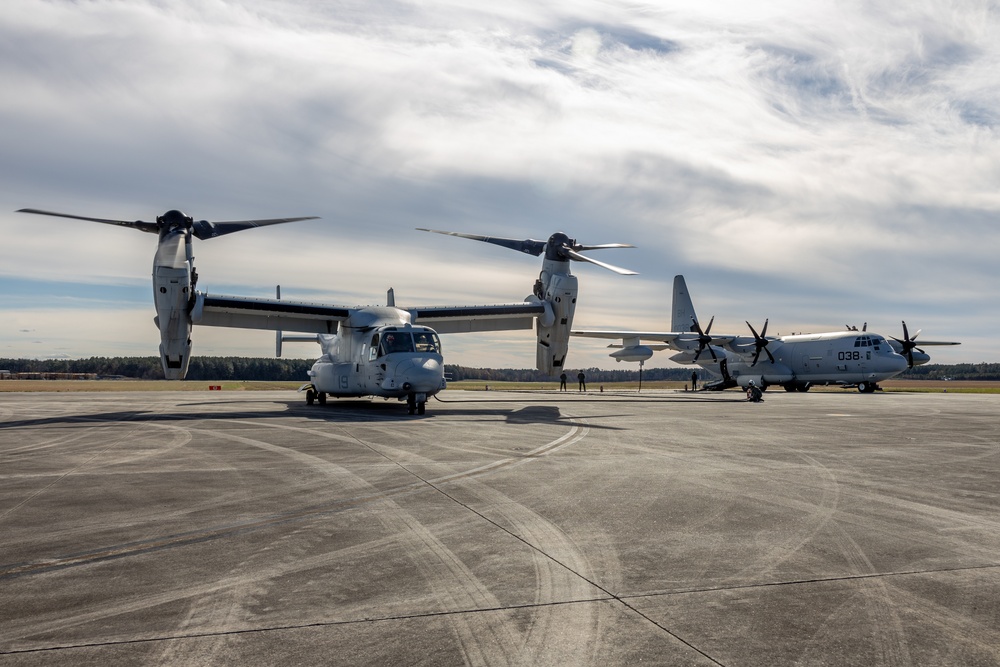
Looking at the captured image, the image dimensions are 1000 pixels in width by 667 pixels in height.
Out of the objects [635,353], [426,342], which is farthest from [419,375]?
[635,353]

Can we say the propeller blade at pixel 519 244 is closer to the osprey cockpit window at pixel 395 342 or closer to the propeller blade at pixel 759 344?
the osprey cockpit window at pixel 395 342

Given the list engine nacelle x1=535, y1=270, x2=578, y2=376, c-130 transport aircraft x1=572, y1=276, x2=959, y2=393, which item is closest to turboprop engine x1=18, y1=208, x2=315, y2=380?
engine nacelle x1=535, y1=270, x2=578, y2=376

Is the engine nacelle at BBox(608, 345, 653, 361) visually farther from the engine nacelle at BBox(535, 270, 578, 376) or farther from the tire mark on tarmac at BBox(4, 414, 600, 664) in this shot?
the tire mark on tarmac at BBox(4, 414, 600, 664)

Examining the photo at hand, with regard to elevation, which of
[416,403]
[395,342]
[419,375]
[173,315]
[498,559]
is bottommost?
[498,559]

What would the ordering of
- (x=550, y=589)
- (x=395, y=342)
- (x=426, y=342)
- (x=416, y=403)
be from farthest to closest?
(x=426, y=342), (x=395, y=342), (x=416, y=403), (x=550, y=589)

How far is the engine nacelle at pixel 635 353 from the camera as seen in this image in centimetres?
5453

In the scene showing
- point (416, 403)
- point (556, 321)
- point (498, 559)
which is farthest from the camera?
point (556, 321)

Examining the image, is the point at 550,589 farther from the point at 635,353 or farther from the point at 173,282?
the point at 635,353

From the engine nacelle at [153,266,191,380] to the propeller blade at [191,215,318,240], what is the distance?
7.22 feet

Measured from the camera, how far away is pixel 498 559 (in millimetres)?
5918

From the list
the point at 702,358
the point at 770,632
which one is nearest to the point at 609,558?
the point at 770,632

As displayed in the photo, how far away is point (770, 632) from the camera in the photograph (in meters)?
4.27

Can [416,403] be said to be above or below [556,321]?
below

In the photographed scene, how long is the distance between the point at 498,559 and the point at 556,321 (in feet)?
86.3
